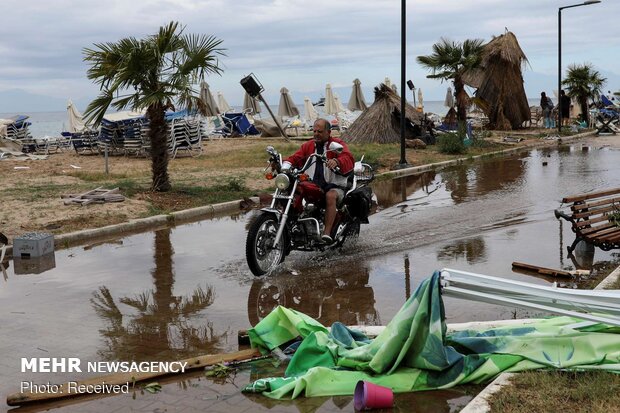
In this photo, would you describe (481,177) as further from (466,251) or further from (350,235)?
(350,235)

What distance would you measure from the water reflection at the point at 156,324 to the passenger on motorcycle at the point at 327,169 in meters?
1.80

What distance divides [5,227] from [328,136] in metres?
5.60

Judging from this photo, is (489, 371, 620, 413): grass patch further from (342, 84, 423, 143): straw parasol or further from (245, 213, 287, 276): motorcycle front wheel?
(342, 84, 423, 143): straw parasol

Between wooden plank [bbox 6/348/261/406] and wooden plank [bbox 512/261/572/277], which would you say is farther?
wooden plank [bbox 512/261/572/277]

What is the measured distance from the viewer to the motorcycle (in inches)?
339

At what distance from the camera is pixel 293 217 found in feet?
29.7

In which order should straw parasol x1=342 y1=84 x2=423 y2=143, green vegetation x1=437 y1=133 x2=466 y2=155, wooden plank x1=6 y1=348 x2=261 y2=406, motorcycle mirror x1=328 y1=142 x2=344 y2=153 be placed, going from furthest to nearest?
straw parasol x1=342 y1=84 x2=423 y2=143 < green vegetation x1=437 y1=133 x2=466 y2=155 < motorcycle mirror x1=328 y1=142 x2=344 y2=153 < wooden plank x1=6 y1=348 x2=261 y2=406

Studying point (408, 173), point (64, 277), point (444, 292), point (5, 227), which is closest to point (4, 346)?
point (64, 277)

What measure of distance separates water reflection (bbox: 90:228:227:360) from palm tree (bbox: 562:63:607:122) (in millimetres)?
38515

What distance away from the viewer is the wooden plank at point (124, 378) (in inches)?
196

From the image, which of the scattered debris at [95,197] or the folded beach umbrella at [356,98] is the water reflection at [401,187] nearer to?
the scattered debris at [95,197]

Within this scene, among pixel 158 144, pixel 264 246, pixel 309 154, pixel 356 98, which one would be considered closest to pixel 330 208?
pixel 309 154

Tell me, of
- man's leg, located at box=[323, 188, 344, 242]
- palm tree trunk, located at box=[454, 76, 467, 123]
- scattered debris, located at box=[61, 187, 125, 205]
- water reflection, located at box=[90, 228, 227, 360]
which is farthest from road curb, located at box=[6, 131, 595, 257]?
palm tree trunk, located at box=[454, 76, 467, 123]

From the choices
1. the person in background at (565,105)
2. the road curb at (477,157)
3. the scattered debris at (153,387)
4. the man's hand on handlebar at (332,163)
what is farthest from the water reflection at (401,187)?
the person in background at (565,105)
